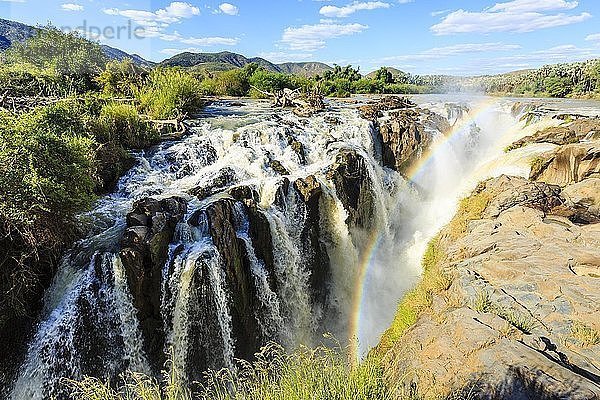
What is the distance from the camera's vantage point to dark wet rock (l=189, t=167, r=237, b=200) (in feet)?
36.4

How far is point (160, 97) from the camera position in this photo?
59.1 feet

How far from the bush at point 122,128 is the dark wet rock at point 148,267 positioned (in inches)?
229

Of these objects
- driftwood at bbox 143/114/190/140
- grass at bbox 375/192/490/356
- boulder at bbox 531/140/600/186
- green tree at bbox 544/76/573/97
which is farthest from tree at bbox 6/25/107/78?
green tree at bbox 544/76/573/97

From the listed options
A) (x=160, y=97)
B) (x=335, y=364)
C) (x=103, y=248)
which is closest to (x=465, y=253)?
(x=335, y=364)

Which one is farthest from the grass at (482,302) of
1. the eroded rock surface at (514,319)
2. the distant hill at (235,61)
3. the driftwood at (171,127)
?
the distant hill at (235,61)

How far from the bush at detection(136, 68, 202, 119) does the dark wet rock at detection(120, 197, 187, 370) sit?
1034 cm

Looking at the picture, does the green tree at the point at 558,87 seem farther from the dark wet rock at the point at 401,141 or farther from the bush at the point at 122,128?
the bush at the point at 122,128

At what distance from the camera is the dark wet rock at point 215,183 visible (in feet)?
36.4

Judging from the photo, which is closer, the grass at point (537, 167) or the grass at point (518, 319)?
the grass at point (518, 319)

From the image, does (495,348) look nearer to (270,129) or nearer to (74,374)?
(74,374)

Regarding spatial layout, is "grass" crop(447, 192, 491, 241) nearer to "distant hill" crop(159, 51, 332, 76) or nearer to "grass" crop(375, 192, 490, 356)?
"grass" crop(375, 192, 490, 356)

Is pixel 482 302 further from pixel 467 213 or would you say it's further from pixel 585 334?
pixel 467 213

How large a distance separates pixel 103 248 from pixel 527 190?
12076 mm

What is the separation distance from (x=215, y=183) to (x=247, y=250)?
319 centimetres
